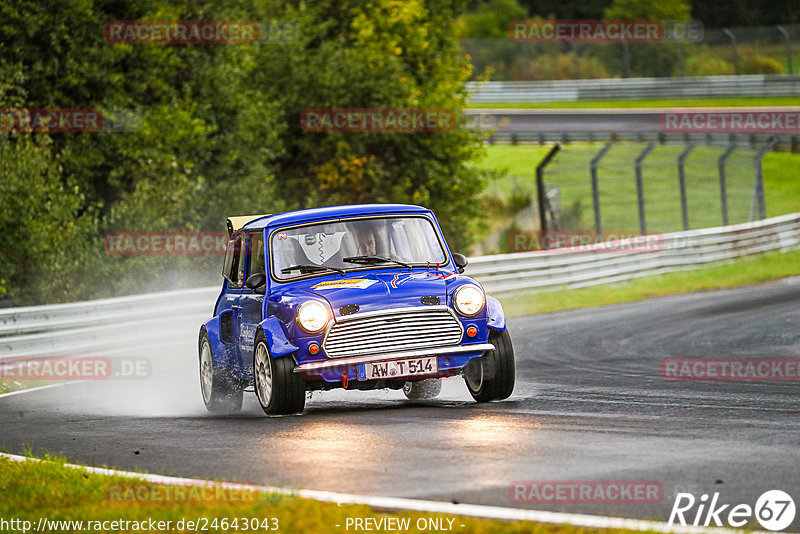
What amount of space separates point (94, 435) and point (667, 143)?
4105 centimetres

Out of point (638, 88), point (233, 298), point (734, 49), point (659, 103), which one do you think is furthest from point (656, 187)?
point (233, 298)

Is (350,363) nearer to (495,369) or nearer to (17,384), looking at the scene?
(495,369)

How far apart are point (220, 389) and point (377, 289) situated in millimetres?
2366

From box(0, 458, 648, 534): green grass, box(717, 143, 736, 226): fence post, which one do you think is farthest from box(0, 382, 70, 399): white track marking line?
box(717, 143, 736, 226): fence post

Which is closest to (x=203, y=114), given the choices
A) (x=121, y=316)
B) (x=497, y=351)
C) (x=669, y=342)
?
(x=121, y=316)

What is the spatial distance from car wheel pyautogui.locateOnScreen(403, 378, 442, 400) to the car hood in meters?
1.53

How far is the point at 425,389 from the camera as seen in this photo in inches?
464

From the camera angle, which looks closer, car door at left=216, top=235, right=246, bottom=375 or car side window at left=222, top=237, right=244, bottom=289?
car door at left=216, top=235, right=246, bottom=375

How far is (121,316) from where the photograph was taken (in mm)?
18125

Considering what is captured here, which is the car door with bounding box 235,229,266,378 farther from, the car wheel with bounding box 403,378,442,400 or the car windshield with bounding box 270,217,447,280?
the car wheel with bounding box 403,378,442,400

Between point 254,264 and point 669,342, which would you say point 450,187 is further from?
point 254,264

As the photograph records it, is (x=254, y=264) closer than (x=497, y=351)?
No

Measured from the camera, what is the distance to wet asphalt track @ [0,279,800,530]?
6.99 metres

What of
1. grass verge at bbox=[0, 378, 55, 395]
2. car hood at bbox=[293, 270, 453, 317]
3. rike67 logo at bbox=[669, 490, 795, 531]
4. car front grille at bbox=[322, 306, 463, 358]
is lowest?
grass verge at bbox=[0, 378, 55, 395]
